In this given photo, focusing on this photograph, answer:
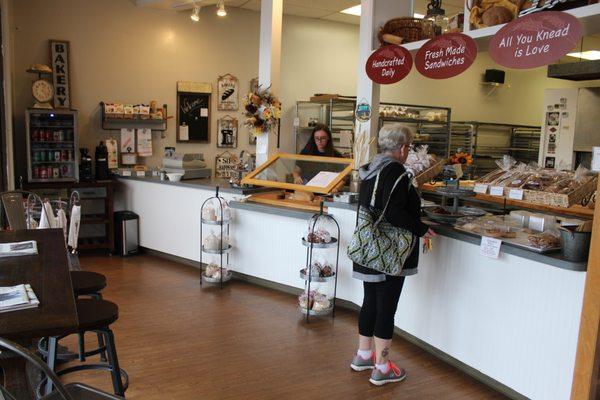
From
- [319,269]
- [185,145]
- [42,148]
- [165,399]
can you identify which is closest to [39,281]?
[165,399]

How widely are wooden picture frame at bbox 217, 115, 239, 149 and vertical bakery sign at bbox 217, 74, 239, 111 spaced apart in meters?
0.16

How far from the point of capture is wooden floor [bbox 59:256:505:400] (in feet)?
10.4

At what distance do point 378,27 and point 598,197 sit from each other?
2.82 metres

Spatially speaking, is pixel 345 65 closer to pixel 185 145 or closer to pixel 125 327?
pixel 185 145

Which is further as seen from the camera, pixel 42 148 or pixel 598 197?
pixel 42 148

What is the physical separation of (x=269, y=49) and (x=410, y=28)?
1.70 metres

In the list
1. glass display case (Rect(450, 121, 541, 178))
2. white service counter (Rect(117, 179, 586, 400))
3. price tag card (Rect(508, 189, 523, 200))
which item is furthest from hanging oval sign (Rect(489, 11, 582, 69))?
glass display case (Rect(450, 121, 541, 178))

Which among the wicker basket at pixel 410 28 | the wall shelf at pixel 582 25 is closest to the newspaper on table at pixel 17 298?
the wall shelf at pixel 582 25

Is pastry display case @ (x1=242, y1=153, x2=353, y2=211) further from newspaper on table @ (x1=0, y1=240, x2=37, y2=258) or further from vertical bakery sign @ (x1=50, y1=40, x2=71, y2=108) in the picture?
vertical bakery sign @ (x1=50, y1=40, x2=71, y2=108)

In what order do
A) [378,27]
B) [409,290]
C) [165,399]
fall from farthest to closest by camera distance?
1. [378,27]
2. [409,290]
3. [165,399]

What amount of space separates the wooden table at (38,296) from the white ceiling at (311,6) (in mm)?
4237

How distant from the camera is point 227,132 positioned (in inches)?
296

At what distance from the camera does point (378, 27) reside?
15.4 ft

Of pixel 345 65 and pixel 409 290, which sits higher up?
pixel 345 65
